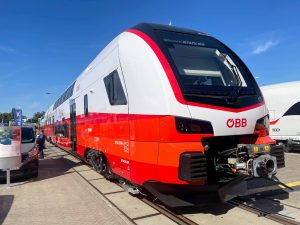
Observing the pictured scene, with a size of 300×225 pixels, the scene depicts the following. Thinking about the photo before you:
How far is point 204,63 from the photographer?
6137 millimetres

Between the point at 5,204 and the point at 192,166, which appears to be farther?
the point at 5,204

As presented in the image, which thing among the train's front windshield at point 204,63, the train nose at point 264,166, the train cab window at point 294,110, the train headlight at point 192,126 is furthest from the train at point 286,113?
the train headlight at point 192,126

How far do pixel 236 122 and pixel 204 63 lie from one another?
1.31m

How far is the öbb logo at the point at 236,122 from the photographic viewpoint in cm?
538

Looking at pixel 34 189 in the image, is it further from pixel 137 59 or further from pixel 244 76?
pixel 244 76

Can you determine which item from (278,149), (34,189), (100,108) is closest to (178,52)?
(278,149)

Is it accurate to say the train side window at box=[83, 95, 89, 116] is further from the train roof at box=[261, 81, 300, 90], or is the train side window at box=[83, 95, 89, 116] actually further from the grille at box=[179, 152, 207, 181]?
the train roof at box=[261, 81, 300, 90]

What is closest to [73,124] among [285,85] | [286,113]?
[286,113]

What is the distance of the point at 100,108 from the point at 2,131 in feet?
13.9

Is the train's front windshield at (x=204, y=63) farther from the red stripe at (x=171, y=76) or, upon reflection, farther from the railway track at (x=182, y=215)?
the railway track at (x=182, y=215)

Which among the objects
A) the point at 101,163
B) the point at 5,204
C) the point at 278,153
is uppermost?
the point at 278,153

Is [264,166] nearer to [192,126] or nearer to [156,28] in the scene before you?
[192,126]

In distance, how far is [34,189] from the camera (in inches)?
352

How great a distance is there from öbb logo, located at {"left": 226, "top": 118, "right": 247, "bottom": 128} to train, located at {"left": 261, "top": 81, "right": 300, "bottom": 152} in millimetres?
12586
